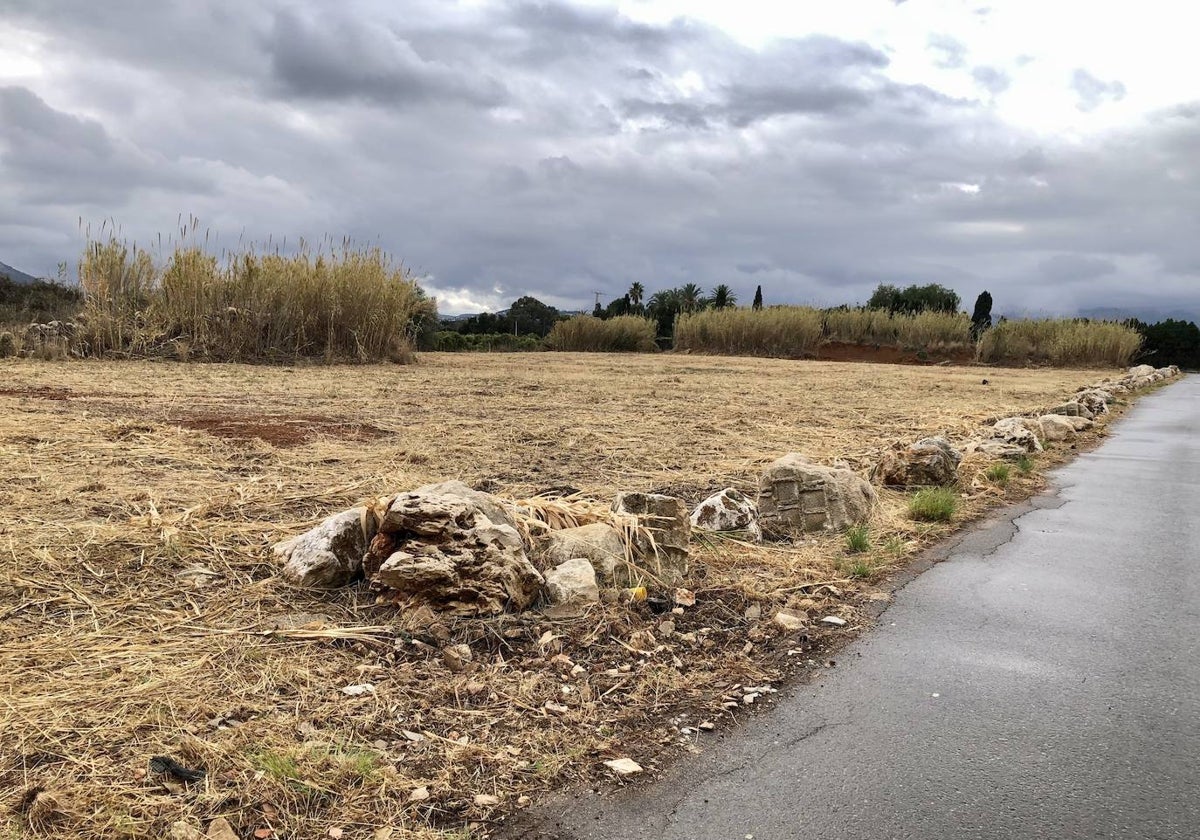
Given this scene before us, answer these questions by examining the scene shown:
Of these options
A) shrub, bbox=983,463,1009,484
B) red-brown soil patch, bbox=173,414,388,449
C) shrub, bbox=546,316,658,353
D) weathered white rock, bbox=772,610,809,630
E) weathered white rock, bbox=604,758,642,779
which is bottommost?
weathered white rock, bbox=604,758,642,779

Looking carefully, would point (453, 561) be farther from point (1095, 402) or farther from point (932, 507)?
point (1095, 402)

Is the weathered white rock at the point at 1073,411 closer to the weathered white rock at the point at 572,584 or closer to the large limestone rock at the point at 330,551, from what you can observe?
the weathered white rock at the point at 572,584

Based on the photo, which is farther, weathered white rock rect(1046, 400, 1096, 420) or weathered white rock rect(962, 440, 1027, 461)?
weathered white rock rect(1046, 400, 1096, 420)

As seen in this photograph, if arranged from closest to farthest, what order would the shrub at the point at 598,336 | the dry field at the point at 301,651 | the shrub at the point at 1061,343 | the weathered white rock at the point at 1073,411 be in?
the dry field at the point at 301,651 < the weathered white rock at the point at 1073,411 < the shrub at the point at 1061,343 < the shrub at the point at 598,336

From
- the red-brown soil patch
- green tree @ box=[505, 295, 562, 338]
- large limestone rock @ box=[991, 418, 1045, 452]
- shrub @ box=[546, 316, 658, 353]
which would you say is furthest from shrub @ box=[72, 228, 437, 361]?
green tree @ box=[505, 295, 562, 338]

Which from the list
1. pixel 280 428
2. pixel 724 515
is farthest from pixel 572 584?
pixel 280 428

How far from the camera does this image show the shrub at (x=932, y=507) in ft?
17.1

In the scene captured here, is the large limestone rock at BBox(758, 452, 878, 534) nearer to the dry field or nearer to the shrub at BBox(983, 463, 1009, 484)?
the dry field

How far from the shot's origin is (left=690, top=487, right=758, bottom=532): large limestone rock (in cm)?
446

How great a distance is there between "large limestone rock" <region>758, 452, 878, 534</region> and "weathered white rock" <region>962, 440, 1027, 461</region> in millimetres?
3519

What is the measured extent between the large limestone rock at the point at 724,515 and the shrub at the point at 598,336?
32604mm

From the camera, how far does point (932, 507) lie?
527cm

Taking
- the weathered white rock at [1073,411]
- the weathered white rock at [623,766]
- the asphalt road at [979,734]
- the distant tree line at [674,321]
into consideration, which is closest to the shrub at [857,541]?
the asphalt road at [979,734]

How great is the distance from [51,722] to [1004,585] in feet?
13.0
